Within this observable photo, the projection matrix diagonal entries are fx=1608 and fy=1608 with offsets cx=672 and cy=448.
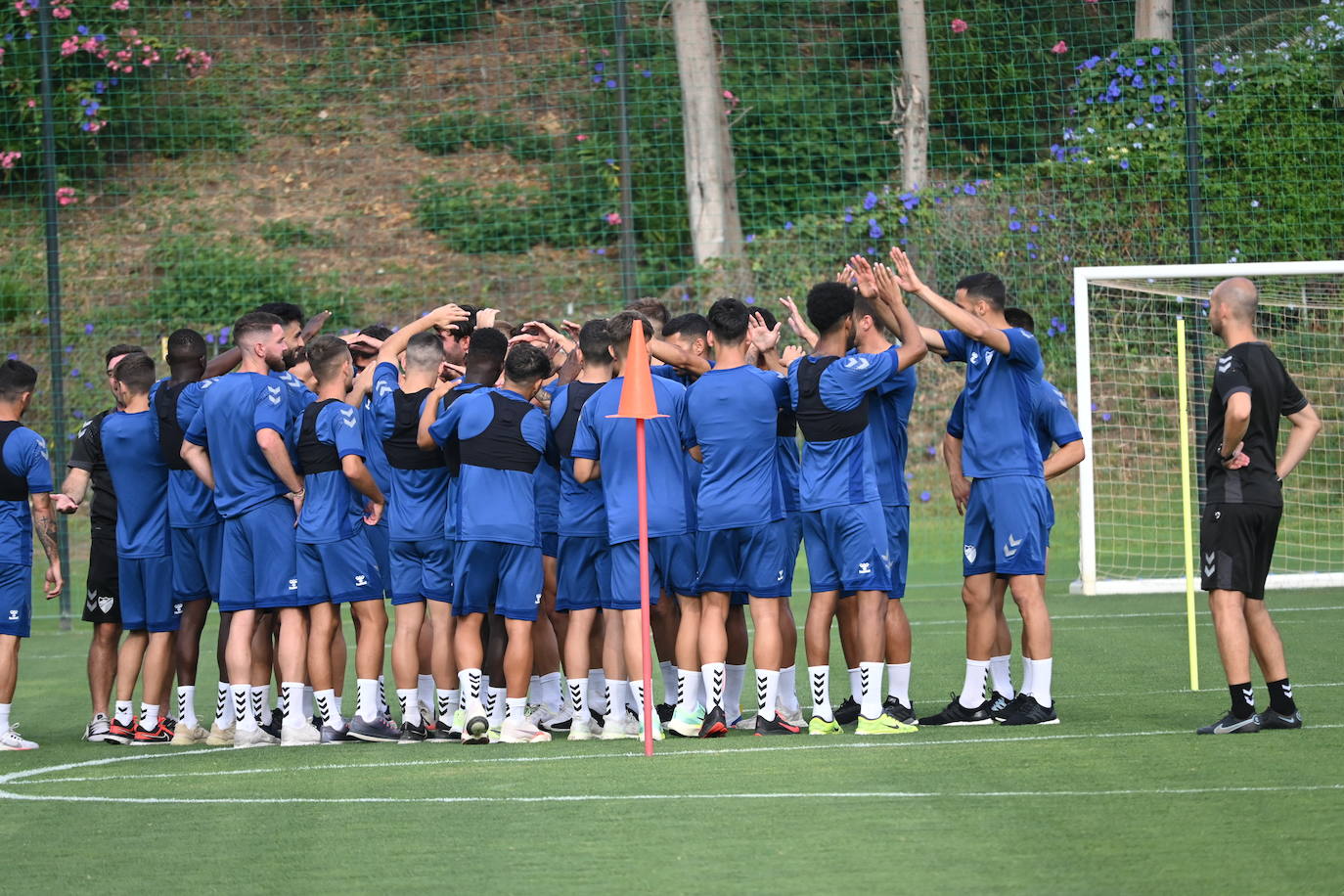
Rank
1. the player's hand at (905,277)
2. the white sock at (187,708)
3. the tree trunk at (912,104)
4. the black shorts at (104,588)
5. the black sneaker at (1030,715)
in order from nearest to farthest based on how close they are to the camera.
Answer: the player's hand at (905,277) → the black sneaker at (1030,715) → the white sock at (187,708) → the black shorts at (104,588) → the tree trunk at (912,104)

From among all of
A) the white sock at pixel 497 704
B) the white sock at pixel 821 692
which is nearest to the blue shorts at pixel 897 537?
the white sock at pixel 821 692

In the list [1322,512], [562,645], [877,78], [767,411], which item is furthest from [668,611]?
[877,78]

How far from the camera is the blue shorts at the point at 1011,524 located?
8.11m

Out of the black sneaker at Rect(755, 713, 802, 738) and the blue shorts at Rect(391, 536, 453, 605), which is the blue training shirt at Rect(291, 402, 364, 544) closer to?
the blue shorts at Rect(391, 536, 453, 605)

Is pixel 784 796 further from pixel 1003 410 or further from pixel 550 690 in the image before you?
pixel 550 690

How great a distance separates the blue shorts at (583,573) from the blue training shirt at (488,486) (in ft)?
1.05

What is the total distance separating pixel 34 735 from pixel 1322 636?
840cm

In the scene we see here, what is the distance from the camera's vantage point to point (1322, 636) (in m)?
11.1

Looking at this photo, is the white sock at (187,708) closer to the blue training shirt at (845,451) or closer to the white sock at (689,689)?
the white sock at (689,689)

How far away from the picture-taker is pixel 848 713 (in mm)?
8594

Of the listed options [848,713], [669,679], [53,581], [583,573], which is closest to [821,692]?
[848,713]

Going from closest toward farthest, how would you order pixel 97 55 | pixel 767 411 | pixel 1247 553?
pixel 1247 553 → pixel 767 411 → pixel 97 55

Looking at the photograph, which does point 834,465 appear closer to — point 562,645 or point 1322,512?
point 562,645

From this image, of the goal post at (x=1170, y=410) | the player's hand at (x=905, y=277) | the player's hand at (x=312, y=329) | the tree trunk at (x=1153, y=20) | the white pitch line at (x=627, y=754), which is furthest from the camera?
the tree trunk at (x=1153, y=20)
